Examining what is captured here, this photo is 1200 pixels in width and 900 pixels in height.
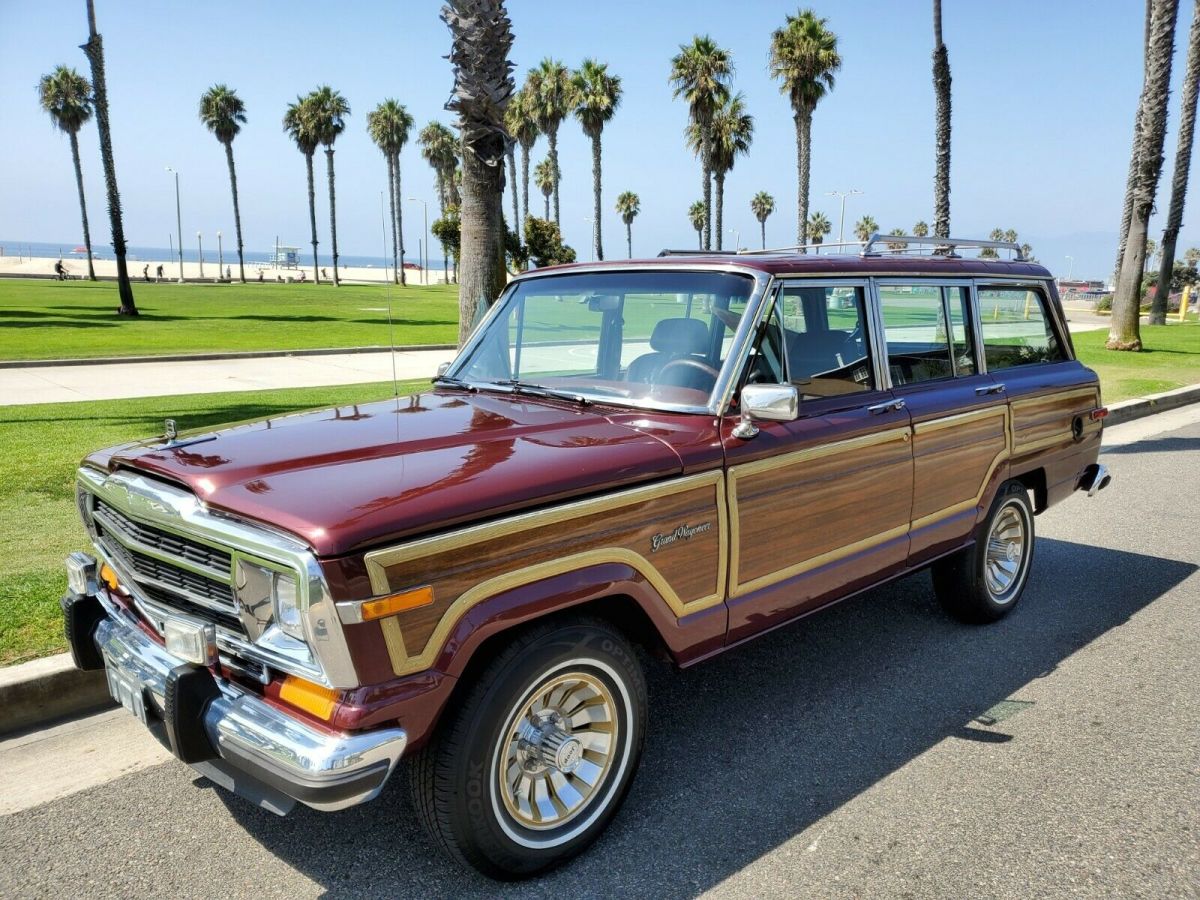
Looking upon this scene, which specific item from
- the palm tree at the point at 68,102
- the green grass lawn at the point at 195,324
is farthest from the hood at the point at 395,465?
the palm tree at the point at 68,102

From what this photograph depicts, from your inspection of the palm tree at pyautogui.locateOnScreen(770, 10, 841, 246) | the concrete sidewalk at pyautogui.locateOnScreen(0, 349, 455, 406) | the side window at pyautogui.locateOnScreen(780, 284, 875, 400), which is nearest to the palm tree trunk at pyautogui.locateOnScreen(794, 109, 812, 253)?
the palm tree at pyautogui.locateOnScreen(770, 10, 841, 246)

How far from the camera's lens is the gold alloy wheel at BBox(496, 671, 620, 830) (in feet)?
9.13

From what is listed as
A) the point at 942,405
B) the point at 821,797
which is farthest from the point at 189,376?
the point at 821,797

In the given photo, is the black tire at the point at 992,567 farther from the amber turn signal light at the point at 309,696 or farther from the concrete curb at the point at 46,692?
the concrete curb at the point at 46,692

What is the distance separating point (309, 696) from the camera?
2434 millimetres

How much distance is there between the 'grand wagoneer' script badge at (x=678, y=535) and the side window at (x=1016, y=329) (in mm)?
2490

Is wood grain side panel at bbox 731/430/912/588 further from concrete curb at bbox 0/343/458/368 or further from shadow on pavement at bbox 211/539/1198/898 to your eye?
concrete curb at bbox 0/343/458/368

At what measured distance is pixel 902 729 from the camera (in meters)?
3.82

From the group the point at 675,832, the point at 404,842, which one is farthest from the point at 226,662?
the point at 675,832

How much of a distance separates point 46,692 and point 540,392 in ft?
8.12

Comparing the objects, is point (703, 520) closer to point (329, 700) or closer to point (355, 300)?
point (329, 700)

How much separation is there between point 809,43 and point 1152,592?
34.4 m

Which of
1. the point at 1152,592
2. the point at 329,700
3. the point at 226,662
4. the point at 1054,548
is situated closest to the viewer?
the point at 329,700

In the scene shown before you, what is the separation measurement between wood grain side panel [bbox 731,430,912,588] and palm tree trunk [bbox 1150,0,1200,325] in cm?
2238
